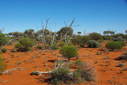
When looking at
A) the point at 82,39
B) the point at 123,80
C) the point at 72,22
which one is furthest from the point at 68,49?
the point at 82,39

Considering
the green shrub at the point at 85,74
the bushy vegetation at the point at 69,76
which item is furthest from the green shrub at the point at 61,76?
the green shrub at the point at 85,74

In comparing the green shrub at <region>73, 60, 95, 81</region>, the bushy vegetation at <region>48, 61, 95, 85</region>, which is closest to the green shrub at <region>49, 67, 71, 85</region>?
the bushy vegetation at <region>48, 61, 95, 85</region>

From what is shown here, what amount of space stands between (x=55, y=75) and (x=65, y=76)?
0.52 meters

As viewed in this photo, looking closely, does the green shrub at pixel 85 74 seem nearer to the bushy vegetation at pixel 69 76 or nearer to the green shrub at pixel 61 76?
the bushy vegetation at pixel 69 76

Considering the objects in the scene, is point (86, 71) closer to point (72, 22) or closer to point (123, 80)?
point (123, 80)

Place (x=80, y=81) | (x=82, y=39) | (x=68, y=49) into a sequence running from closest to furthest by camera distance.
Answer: (x=80, y=81), (x=68, y=49), (x=82, y=39)

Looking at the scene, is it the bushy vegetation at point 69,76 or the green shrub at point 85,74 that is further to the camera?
the green shrub at point 85,74

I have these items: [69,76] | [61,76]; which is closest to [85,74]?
[69,76]

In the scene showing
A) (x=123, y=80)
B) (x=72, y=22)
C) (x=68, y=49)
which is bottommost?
(x=123, y=80)

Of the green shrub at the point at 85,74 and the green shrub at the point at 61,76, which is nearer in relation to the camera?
the green shrub at the point at 61,76

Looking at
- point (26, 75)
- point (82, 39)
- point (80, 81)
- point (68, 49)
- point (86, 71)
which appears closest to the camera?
point (80, 81)

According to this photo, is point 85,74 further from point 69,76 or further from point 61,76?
point 61,76

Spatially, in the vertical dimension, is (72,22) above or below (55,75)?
above

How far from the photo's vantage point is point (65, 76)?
26.3 ft
